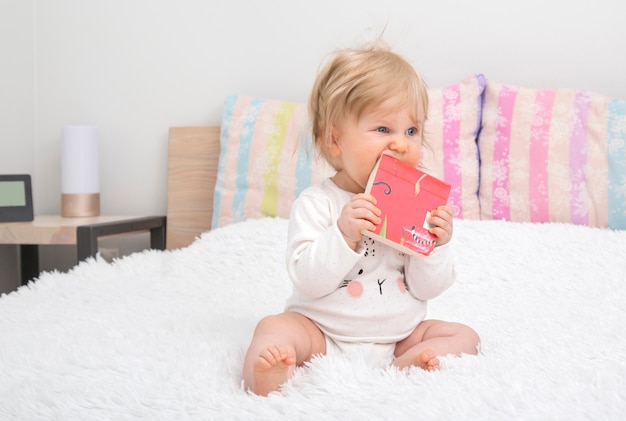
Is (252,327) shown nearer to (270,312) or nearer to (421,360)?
(270,312)

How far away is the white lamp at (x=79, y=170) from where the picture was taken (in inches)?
87.1

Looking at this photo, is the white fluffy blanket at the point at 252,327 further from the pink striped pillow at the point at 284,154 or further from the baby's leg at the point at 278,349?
the pink striped pillow at the point at 284,154

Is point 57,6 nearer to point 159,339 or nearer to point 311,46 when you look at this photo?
point 311,46

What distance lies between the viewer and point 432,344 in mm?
982

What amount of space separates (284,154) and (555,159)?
2.27 ft

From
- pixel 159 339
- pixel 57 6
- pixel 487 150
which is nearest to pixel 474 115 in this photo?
pixel 487 150

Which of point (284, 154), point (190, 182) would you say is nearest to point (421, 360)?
point (284, 154)

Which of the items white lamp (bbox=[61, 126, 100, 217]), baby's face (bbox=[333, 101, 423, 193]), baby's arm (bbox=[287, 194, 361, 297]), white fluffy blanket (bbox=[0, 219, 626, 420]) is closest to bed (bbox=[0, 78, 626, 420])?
white fluffy blanket (bbox=[0, 219, 626, 420])

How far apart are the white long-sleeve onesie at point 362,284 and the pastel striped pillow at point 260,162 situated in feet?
2.68

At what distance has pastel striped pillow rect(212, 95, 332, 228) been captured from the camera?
6.29 feet

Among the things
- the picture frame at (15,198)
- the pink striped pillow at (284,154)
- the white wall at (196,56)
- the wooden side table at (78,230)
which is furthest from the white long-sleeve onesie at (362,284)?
the picture frame at (15,198)

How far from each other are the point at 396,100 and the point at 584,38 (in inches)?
47.3

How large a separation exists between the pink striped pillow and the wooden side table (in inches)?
9.8

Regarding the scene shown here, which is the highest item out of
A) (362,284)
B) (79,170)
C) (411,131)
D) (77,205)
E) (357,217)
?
(411,131)
